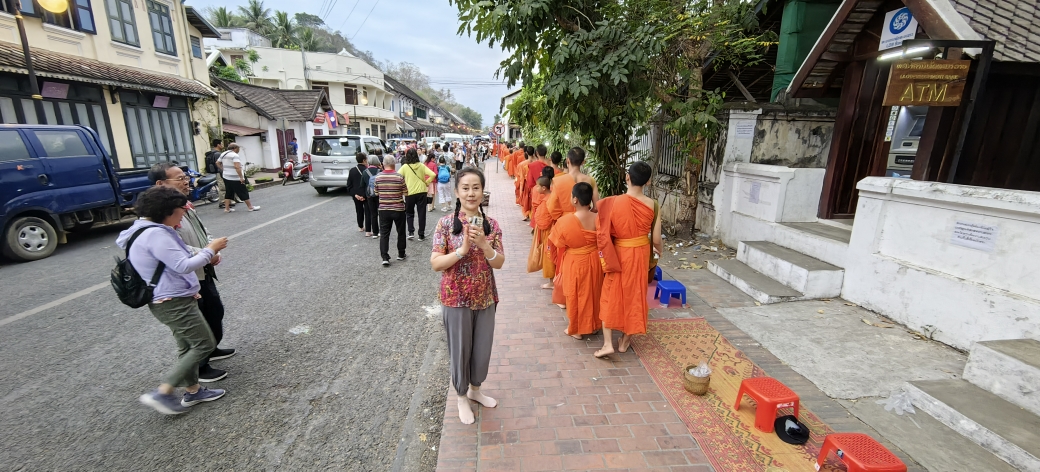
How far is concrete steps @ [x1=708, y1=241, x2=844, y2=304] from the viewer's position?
4.70m

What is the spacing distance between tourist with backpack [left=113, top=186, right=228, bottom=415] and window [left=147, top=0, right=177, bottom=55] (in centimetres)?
1515

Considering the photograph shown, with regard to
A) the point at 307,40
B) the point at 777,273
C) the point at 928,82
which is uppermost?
the point at 307,40

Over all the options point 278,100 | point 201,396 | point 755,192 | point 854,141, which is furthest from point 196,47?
point 854,141

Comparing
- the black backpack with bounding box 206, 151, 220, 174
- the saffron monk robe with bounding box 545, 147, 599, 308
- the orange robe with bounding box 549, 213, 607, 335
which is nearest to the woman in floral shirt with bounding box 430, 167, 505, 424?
the orange robe with bounding box 549, 213, 607, 335

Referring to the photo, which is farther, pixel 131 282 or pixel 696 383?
pixel 696 383

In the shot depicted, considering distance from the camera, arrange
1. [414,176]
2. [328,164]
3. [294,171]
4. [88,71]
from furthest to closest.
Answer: [294,171]
[328,164]
[88,71]
[414,176]

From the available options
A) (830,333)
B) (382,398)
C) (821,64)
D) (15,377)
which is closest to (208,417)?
(382,398)

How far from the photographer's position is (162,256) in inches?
112

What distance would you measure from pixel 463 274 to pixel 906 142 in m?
6.99

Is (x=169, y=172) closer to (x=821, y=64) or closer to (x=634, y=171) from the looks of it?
(x=634, y=171)

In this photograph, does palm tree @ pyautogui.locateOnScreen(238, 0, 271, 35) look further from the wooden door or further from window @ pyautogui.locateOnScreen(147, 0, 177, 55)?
the wooden door

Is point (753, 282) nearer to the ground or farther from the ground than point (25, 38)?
nearer to the ground

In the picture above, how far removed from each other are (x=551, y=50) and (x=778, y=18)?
471cm

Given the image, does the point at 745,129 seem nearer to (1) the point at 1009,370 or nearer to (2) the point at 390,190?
(1) the point at 1009,370
